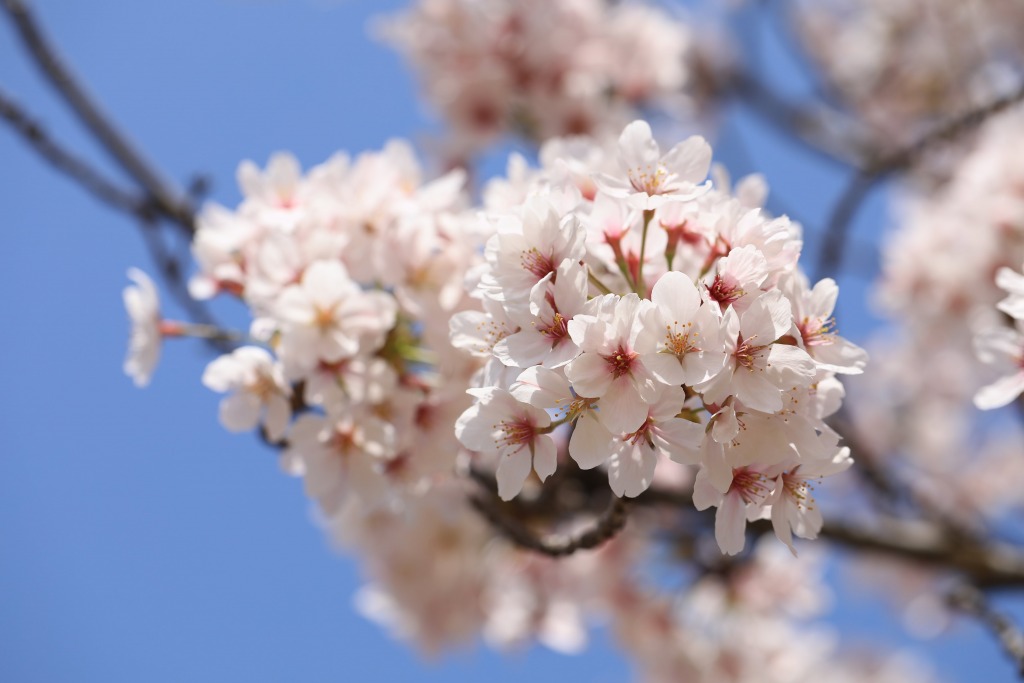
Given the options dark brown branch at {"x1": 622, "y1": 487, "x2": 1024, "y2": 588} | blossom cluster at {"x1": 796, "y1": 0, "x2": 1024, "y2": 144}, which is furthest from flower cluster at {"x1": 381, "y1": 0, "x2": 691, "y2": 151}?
blossom cluster at {"x1": 796, "y1": 0, "x2": 1024, "y2": 144}

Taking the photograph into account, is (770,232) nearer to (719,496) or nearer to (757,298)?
(757,298)

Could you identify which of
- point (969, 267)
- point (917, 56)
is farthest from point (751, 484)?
point (917, 56)

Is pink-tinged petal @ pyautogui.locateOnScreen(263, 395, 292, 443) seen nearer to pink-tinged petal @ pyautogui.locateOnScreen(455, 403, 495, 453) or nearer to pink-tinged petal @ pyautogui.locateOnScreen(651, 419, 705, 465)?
pink-tinged petal @ pyautogui.locateOnScreen(455, 403, 495, 453)

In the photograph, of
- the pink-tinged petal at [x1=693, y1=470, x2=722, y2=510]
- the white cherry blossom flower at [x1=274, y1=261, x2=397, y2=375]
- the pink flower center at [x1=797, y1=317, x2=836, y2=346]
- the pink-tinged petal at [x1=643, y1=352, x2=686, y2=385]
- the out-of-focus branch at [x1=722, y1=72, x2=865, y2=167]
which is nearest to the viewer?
the pink-tinged petal at [x1=643, y1=352, x2=686, y2=385]

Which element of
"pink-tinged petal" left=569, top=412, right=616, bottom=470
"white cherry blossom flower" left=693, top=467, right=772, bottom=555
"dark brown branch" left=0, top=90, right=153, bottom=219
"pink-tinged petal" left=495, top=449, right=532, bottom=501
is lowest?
"white cherry blossom flower" left=693, top=467, right=772, bottom=555

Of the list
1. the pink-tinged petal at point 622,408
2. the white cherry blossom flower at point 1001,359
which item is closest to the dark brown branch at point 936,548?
the white cherry blossom flower at point 1001,359

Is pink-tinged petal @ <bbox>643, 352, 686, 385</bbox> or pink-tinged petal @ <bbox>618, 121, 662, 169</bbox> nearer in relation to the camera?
pink-tinged petal @ <bbox>643, 352, 686, 385</bbox>

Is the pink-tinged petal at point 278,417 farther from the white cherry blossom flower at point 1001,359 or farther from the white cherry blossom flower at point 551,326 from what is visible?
the white cherry blossom flower at point 1001,359
